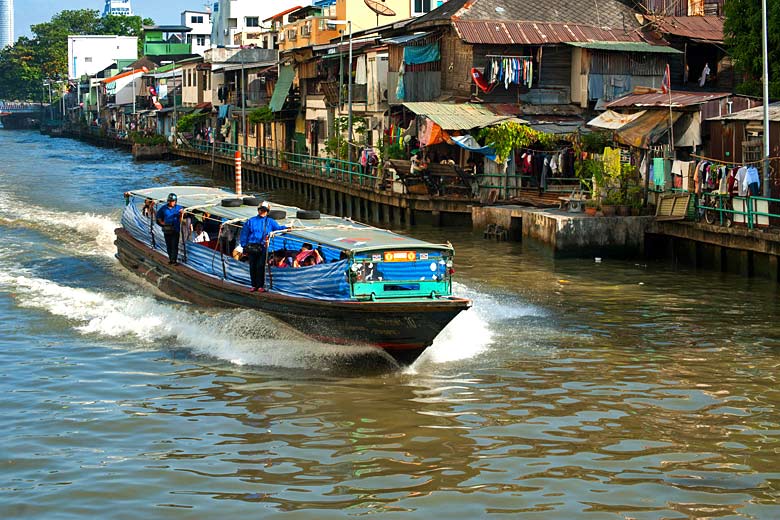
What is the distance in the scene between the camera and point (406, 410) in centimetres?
1484

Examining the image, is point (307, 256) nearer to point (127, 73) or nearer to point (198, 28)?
point (127, 73)

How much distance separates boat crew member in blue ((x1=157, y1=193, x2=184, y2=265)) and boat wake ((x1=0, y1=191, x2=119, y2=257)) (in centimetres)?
776

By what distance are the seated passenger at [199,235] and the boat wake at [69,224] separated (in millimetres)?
8337

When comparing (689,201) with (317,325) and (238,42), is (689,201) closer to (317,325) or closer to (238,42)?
(317,325)

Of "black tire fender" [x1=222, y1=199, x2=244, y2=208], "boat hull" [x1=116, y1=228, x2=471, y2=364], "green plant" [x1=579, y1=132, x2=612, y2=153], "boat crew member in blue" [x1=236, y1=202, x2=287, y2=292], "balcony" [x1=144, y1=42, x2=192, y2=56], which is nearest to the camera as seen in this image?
"boat hull" [x1=116, y1=228, x2=471, y2=364]

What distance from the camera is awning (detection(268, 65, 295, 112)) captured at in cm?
5841

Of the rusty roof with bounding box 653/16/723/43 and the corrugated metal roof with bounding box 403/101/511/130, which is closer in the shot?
the corrugated metal roof with bounding box 403/101/511/130

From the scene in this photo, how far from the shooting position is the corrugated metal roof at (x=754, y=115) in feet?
89.0

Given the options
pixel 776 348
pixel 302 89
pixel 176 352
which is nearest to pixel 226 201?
pixel 176 352

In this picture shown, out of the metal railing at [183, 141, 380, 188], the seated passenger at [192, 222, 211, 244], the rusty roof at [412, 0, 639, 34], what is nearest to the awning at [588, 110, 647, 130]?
the rusty roof at [412, 0, 639, 34]

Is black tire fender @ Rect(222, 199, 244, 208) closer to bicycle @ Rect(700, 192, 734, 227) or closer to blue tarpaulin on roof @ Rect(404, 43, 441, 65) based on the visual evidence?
bicycle @ Rect(700, 192, 734, 227)

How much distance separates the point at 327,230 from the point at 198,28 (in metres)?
109

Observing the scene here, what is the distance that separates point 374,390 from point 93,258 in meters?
16.3

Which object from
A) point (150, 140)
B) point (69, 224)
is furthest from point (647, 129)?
point (150, 140)
